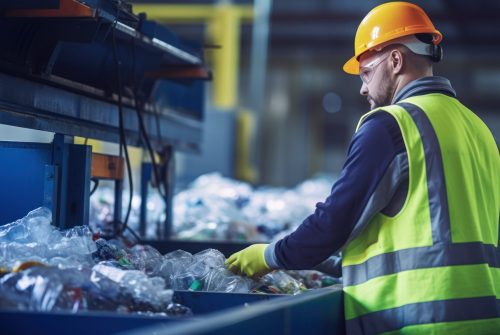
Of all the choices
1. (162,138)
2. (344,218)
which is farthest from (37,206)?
(162,138)

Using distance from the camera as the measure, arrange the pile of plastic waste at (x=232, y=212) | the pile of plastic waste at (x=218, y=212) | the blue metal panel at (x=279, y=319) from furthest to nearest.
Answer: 1. the pile of plastic waste at (x=232, y=212)
2. the pile of plastic waste at (x=218, y=212)
3. the blue metal panel at (x=279, y=319)

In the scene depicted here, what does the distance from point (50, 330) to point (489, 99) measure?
20635mm

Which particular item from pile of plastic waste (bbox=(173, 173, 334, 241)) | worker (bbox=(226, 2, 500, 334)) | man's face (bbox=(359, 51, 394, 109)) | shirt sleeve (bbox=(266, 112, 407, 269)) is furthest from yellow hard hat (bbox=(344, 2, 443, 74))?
pile of plastic waste (bbox=(173, 173, 334, 241))

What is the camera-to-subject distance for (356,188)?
256 centimetres

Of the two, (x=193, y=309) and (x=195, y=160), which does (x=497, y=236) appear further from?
(x=195, y=160)

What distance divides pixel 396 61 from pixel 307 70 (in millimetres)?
18210

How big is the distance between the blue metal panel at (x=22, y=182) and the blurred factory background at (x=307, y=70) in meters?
6.50

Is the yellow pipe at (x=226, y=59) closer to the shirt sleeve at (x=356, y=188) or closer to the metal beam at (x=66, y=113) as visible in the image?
the metal beam at (x=66, y=113)

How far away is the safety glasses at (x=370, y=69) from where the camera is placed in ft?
9.74

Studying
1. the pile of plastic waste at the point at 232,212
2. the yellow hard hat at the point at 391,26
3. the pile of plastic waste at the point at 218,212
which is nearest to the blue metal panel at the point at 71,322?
the yellow hard hat at the point at 391,26

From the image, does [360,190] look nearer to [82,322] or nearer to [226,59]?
[82,322]

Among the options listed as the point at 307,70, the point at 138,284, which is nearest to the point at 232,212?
the point at 138,284

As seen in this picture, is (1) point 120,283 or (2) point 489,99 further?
(2) point 489,99

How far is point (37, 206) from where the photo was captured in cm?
309
